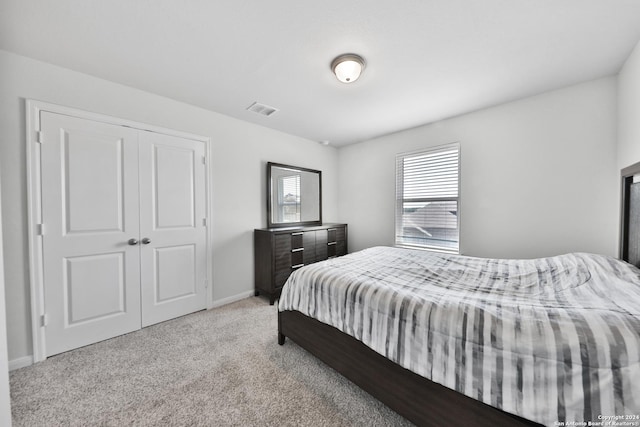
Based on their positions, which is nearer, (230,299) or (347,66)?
(347,66)

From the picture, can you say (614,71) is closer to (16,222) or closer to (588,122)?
(588,122)

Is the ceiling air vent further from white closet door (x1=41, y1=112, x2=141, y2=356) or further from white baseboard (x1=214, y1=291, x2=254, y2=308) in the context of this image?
white baseboard (x1=214, y1=291, x2=254, y2=308)

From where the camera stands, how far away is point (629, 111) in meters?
2.00

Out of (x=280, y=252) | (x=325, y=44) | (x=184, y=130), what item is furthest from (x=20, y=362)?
(x=325, y=44)

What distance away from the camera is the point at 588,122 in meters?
2.37

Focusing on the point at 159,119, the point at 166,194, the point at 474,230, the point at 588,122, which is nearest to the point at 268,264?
the point at 166,194

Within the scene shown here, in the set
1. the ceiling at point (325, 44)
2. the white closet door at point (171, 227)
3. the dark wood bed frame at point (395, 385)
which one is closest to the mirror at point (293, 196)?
the white closet door at point (171, 227)

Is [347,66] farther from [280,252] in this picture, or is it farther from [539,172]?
[539,172]

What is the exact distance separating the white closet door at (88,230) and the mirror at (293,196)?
5.51ft

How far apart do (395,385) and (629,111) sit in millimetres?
3002

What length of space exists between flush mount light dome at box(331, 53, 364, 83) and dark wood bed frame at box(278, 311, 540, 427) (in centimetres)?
214

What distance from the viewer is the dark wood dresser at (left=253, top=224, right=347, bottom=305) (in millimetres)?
3201

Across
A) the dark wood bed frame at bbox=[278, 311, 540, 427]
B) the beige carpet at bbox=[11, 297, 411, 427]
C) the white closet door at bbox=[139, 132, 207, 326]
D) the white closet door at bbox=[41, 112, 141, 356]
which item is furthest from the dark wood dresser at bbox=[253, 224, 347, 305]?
the white closet door at bbox=[41, 112, 141, 356]

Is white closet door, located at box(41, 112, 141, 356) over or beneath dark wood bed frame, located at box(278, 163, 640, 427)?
over
